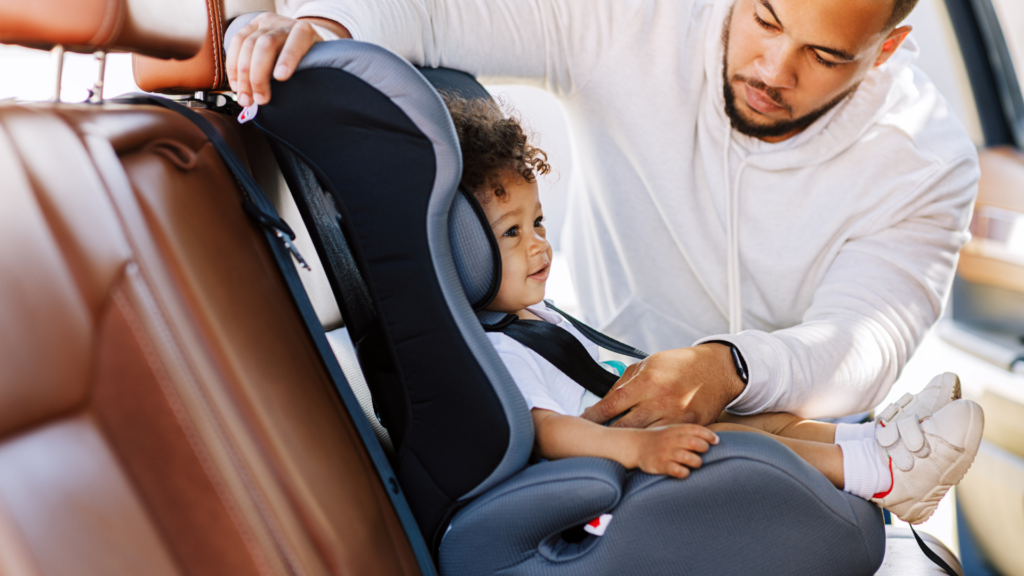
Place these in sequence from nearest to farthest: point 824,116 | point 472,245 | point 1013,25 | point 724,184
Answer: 1. point 472,245
2. point 824,116
3. point 724,184
4. point 1013,25

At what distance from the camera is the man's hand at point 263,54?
80 cm

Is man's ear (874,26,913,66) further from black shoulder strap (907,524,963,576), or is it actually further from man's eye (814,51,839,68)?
black shoulder strap (907,524,963,576)

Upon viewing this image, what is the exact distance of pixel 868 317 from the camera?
1314 millimetres

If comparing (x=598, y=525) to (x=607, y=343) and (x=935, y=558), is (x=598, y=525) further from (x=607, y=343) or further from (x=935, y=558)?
(x=935, y=558)

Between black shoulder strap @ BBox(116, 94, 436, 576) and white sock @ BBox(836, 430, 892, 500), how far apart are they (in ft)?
1.97

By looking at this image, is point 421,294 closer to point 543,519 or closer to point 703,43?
point 543,519

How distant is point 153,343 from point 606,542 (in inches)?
21.7

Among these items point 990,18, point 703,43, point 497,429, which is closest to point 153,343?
point 497,429

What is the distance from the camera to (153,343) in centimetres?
67

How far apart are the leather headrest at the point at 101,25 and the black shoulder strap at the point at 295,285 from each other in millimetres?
90

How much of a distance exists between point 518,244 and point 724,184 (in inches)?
28.9

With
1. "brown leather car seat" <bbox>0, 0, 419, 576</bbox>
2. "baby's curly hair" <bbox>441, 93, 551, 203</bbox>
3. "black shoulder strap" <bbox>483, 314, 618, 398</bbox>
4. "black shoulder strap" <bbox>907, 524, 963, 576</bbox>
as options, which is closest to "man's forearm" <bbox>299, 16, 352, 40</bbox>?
"baby's curly hair" <bbox>441, 93, 551, 203</bbox>

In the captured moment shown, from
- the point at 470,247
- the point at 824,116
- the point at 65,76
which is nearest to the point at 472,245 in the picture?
the point at 470,247

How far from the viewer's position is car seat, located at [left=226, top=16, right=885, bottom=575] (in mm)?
772
